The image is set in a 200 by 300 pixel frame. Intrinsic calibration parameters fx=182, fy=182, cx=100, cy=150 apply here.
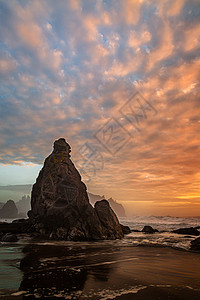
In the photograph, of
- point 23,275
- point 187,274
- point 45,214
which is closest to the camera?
point 23,275

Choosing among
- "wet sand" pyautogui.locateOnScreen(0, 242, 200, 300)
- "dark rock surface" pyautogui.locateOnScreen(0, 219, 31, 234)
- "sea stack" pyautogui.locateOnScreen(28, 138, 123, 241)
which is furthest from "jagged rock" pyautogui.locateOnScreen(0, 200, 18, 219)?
"wet sand" pyautogui.locateOnScreen(0, 242, 200, 300)

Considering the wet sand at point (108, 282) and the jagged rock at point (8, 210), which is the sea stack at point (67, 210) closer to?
the wet sand at point (108, 282)

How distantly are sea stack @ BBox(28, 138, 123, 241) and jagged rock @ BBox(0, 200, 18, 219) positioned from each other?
173622 millimetres

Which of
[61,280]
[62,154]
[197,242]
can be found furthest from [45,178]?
[61,280]

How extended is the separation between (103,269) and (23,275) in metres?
3.79

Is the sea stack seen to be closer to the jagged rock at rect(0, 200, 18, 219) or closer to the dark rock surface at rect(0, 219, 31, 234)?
the dark rock surface at rect(0, 219, 31, 234)

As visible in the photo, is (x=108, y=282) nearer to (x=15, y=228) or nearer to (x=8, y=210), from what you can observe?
(x=15, y=228)

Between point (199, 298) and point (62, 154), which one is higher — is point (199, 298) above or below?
below

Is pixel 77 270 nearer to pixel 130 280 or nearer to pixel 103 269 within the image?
pixel 103 269

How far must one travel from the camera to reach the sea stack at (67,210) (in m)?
25.2

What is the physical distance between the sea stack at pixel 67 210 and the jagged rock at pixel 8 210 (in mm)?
173622

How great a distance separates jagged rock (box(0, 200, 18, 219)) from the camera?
181750mm

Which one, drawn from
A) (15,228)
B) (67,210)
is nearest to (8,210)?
(15,228)

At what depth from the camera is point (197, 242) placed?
17.5 m
